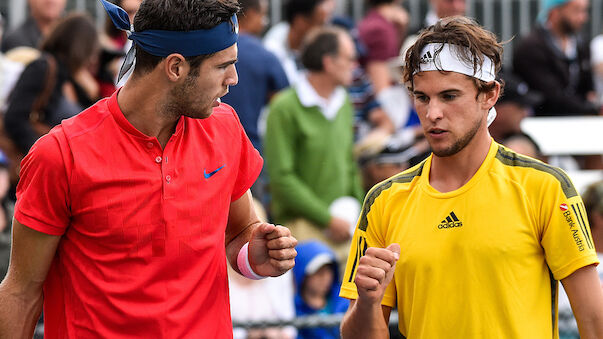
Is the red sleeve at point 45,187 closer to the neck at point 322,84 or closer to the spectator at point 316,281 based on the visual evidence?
the spectator at point 316,281

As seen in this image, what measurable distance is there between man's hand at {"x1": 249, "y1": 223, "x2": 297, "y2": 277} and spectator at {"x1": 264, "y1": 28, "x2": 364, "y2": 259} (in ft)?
12.1

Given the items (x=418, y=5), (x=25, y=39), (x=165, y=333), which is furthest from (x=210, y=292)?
(x=418, y=5)

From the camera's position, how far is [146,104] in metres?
3.76

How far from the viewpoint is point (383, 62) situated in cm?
962

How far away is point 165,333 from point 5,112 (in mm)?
4126

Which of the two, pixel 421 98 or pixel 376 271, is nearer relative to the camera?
pixel 376 271

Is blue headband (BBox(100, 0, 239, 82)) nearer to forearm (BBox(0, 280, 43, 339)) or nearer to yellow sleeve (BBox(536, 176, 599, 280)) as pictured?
forearm (BBox(0, 280, 43, 339))

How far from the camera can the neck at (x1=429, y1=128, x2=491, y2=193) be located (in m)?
3.88

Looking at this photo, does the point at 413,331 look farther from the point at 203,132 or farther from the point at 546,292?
the point at 203,132

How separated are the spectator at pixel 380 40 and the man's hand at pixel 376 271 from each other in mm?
5853

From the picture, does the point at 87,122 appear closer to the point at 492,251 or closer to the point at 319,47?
the point at 492,251

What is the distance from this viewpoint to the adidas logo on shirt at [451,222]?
3778 millimetres

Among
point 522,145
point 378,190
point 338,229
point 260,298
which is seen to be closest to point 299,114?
point 338,229

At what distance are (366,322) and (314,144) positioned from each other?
417cm
